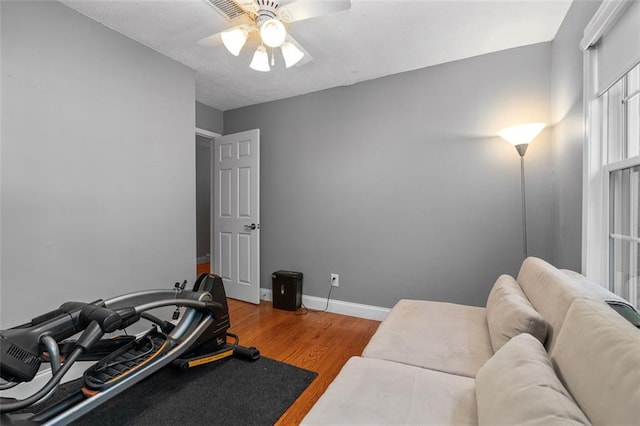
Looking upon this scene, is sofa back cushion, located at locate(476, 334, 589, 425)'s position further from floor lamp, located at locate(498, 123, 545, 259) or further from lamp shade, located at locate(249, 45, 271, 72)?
lamp shade, located at locate(249, 45, 271, 72)

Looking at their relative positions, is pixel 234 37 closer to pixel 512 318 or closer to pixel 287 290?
pixel 512 318

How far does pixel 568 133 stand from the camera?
1.90m

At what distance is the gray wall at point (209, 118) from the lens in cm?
360

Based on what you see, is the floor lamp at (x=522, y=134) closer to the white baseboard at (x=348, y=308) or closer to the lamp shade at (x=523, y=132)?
the lamp shade at (x=523, y=132)

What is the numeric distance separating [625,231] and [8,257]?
342 cm

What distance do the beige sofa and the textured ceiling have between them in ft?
5.66

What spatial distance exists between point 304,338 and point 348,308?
71cm

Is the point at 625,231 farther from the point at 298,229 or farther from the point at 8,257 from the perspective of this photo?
the point at 8,257

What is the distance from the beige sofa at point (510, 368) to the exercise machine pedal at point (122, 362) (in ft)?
3.64

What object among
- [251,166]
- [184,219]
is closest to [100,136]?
[184,219]

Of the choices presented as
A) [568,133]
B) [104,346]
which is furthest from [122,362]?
[568,133]

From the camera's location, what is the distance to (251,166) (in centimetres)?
344

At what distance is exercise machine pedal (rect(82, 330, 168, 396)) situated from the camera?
1.39 metres

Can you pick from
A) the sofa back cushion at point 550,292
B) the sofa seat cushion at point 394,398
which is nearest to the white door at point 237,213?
the sofa seat cushion at point 394,398
